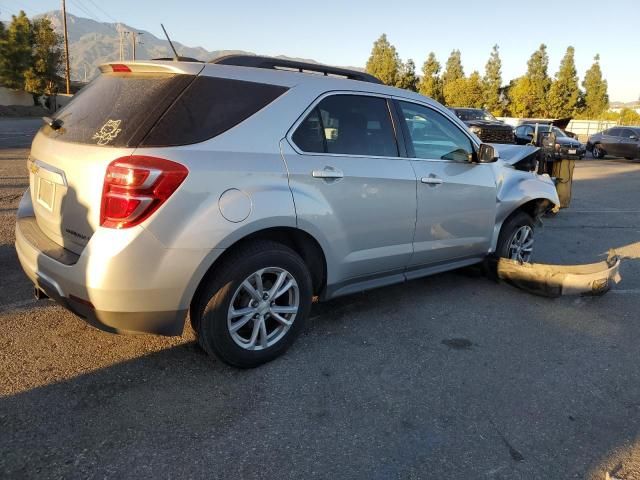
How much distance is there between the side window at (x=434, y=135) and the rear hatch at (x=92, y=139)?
179 centimetres

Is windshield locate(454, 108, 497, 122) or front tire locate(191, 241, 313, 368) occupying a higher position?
windshield locate(454, 108, 497, 122)

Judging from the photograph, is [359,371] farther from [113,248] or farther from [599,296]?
[599,296]

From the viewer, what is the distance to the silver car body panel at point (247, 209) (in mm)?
2719

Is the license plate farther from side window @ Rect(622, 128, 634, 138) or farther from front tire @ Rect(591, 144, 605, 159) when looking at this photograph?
front tire @ Rect(591, 144, 605, 159)

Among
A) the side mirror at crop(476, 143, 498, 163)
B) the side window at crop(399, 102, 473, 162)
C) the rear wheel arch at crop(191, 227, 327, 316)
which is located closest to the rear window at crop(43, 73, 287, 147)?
the rear wheel arch at crop(191, 227, 327, 316)

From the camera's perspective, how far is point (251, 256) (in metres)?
3.07

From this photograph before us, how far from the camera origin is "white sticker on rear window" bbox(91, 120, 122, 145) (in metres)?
2.86

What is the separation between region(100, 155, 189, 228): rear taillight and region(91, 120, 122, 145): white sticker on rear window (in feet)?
0.78

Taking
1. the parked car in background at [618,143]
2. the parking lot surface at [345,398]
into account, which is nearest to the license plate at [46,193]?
the parking lot surface at [345,398]

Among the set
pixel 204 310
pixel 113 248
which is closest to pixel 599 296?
pixel 204 310

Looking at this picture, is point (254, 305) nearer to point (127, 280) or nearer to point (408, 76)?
point (127, 280)

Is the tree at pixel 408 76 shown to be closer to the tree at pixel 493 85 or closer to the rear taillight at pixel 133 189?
the tree at pixel 493 85

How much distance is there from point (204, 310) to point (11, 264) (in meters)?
2.87

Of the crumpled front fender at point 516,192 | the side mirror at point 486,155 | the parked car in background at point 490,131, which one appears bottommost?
the crumpled front fender at point 516,192
